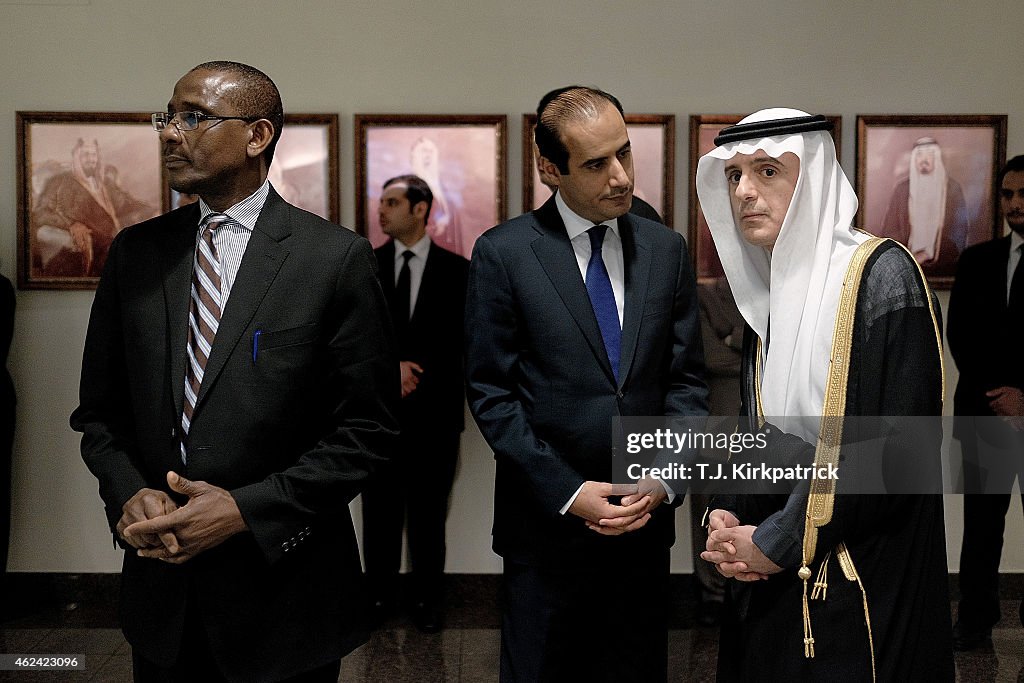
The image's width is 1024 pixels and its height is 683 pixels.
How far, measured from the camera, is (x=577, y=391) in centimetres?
250

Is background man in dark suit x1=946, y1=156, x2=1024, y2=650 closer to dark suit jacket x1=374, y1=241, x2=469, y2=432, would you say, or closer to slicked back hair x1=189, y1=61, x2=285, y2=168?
dark suit jacket x1=374, y1=241, x2=469, y2=432

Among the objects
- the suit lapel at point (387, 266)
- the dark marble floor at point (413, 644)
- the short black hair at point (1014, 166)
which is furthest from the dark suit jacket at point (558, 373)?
the short black hair at point (1014, 166)

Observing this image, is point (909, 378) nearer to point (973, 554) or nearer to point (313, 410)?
point (313, 410)

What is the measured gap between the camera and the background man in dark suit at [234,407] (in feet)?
6.98

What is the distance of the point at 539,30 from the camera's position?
4.71 m

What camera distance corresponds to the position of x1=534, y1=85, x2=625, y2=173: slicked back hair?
252cm

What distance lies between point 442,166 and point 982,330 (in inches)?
100

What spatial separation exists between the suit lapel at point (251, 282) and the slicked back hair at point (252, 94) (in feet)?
0.61

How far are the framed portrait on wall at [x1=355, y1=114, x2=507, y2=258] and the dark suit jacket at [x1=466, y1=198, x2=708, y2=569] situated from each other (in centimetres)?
219

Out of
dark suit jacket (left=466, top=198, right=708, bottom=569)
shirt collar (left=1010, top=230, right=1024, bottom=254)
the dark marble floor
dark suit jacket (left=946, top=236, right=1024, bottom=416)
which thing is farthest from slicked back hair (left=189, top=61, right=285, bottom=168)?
shirt collar (left=1010, top=230, right=1024, bottom=254)

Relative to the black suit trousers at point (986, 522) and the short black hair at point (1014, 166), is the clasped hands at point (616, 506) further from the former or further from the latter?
the short black hair at point (1014, 166)

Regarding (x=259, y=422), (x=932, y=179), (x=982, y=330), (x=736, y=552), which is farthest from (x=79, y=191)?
(x=982, y=330)

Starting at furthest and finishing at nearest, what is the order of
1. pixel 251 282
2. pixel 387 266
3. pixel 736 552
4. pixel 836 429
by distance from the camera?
pixel 387 266 < pixel 251 282 < pixel 736 552 < pixel 836 429

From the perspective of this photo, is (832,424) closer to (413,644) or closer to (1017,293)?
(1017,293)
